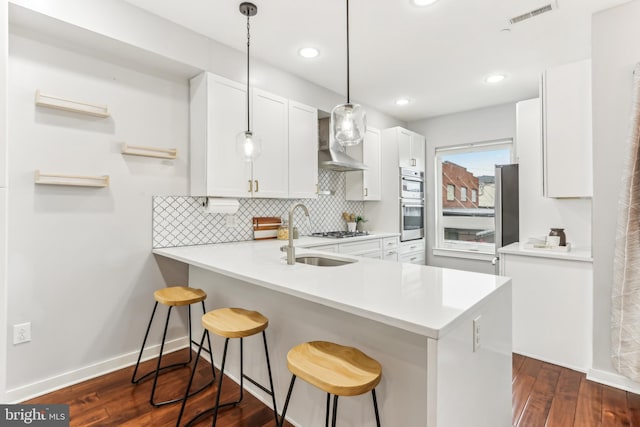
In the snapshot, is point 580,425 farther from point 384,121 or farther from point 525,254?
point 384,121

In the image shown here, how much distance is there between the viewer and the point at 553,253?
2609 millimetres

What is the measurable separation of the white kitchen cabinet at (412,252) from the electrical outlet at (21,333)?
12.2 feet

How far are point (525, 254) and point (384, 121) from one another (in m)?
2.71

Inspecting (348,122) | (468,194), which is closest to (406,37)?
(348,122)

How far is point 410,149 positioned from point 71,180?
3886mm

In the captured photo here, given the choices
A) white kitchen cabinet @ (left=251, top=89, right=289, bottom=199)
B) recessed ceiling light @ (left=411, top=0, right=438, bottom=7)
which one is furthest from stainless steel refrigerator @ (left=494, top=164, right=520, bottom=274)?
white kitchen cabinet @ (left=251, top=89, right=289, bottom=199)

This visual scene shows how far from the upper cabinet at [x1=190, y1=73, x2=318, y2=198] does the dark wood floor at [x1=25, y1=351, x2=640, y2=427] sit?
147 centimetres

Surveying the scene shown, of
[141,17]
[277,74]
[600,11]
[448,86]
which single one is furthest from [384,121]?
[141,17]

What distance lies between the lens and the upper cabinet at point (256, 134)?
2656mm

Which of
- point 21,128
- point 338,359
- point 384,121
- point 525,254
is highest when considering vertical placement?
point 384,121

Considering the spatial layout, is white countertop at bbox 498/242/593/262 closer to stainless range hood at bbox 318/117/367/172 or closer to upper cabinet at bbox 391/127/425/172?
stainless range hood at bbox 318/117/367/172

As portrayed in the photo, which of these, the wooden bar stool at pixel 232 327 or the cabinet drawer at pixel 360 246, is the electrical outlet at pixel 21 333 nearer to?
the wooden bar stool at pixel 232 327

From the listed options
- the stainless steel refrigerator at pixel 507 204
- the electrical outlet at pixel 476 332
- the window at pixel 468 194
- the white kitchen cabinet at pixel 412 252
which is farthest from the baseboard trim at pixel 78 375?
the window at pixel 468 194

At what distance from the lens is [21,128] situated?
6.67 feet
